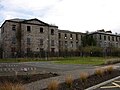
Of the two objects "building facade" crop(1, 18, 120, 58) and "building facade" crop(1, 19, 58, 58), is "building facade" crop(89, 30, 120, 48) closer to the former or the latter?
"building facade" crop(1, 18, 120, 58)

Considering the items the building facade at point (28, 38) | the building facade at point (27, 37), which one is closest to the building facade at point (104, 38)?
the building facade at point (28, 38)

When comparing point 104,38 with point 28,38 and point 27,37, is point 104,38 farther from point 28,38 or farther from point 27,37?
point 27,37

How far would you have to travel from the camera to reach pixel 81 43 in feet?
342

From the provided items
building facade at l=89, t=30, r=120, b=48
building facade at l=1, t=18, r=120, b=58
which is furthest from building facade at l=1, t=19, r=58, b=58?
building facade at l=89, t=30, r=120, b=48

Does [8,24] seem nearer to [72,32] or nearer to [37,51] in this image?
[37,51]

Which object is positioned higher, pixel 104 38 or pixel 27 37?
pixel 104 38

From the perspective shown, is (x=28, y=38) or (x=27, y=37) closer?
(x=27, y=37)

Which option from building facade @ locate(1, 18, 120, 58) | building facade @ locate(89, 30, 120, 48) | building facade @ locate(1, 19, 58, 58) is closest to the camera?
building facade @ locate(1, 18, 120, 58)

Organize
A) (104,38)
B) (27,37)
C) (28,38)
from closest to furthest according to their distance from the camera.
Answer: (27,37)
(28,38)
(104,38)

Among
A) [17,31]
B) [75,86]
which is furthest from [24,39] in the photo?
[75,86]

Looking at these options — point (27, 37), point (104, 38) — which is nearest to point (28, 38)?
point (27, 37)

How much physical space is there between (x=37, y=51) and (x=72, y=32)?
26.6m

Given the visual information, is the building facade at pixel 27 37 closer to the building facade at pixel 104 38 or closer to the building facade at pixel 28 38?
the building facade at pixel 28 38

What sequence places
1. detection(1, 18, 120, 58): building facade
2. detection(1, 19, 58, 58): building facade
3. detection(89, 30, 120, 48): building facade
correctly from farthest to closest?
1. detection(89, 30, 120, 48): building facade
2. detection(1, 19, 58, 58): building facade
3. detection(1, 18, 120, 58): building facade
